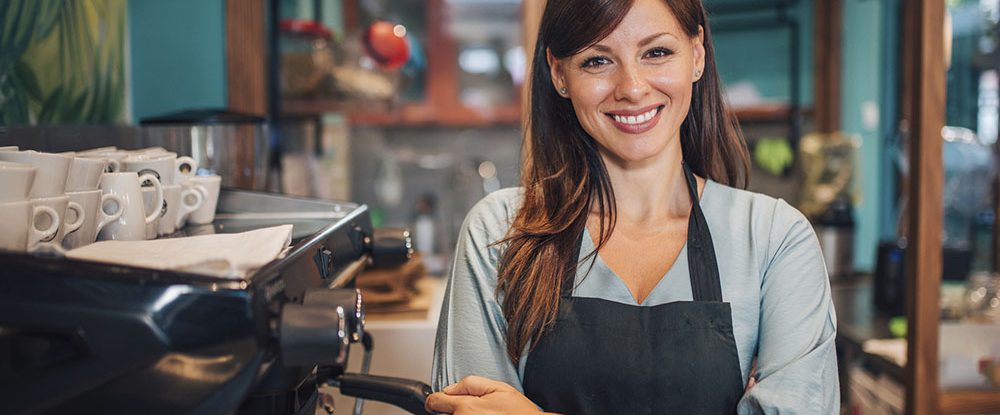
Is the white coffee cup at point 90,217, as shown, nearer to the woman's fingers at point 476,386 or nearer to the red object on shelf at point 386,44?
the woman's fingers at point 476,386

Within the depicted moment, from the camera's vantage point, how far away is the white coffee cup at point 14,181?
72 cm

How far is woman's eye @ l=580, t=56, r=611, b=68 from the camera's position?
1.37 m

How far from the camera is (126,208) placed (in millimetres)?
964

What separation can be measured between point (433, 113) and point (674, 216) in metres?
3.35

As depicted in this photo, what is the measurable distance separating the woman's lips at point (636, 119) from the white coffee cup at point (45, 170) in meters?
0.80

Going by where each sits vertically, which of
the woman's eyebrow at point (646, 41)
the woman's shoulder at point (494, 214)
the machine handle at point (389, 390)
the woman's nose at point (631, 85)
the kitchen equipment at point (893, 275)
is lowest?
the kitchen equipment at point (893, 275)

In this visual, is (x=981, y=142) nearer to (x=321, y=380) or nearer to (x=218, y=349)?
(x=321, y=380)

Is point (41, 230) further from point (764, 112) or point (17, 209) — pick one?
point (764, 112)

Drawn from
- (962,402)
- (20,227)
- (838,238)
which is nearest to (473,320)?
(20,227)

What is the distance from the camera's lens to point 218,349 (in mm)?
649

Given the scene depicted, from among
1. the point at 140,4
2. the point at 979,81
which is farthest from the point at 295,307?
the point at 979,81

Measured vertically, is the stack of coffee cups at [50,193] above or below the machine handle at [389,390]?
above

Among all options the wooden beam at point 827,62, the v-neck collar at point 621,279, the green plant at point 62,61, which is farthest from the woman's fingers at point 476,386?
the wooden beam at point 827,62

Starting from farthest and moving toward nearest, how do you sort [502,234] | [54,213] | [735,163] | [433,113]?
1. [433,113]
2. [735,163]
3. [502,234]
4. [54,213]
